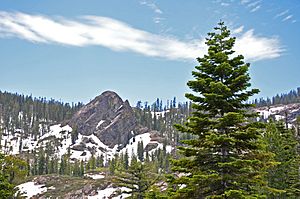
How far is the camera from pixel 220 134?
15.5 metres

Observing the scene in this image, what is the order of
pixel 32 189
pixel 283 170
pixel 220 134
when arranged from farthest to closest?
pixel 32 189
pixel 283 170
pixel 220 134

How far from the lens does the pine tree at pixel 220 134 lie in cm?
1534

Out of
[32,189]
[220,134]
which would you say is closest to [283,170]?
[220,134]

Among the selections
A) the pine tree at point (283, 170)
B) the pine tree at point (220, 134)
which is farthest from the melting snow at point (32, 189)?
the pine tree at point (220, 134)

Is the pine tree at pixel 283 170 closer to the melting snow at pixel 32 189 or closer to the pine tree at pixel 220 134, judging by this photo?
the pine tree at pixel 220 134

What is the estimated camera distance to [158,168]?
5300 inches

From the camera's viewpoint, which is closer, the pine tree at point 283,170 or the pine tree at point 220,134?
the pine tree at point 220,134

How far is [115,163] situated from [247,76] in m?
130

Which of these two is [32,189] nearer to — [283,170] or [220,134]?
[283,170]

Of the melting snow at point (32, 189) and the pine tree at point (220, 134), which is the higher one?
the pine tree at point (220, 134)

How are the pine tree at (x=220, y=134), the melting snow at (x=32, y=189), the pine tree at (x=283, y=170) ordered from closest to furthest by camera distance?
the pine tree at (x=220, y=134)
the pine tree at (x=283, y=170)
the melting snow at (x=32, y=189)

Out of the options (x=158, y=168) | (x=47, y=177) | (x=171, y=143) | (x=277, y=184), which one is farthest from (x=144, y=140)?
(x=277, y=184)

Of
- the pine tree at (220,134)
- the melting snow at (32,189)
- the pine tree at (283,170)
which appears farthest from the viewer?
the melting snow at (32,189)

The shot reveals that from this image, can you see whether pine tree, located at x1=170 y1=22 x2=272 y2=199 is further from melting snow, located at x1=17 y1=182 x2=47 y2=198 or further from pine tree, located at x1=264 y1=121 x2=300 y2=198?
melting snow, located at x1=17 y1=182 x2=47 y2=198
